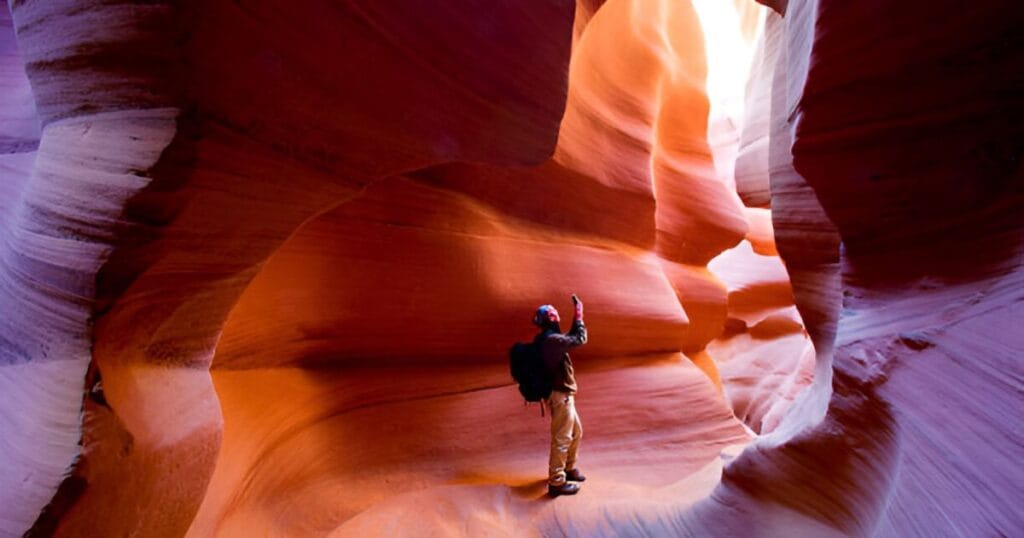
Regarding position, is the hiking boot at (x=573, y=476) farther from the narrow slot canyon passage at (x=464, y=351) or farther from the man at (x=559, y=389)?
the narrow slot canyon passage at (x=464, y=351)

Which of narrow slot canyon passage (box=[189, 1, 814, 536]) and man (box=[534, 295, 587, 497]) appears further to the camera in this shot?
man (box=[534, 295, 587, 497])

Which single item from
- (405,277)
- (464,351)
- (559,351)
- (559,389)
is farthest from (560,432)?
(405,277)

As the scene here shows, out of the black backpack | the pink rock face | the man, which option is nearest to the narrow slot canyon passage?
the pink rock face

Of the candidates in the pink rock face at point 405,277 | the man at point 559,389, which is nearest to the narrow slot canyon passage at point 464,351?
the pink rock face at point 405,277

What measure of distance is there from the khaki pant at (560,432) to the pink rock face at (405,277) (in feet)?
0.80

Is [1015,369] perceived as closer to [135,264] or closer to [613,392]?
[135,264]

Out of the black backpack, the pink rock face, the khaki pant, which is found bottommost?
the khaki pant

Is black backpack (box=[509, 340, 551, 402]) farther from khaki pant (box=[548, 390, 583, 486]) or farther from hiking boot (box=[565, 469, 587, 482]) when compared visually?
hiking boot (box=[565, 469, 587, 482])

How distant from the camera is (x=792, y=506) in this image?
2.91 meters

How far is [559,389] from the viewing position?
395 centimetres

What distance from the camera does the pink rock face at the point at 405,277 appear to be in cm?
171

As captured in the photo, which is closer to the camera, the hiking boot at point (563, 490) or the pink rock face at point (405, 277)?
the pink rock face at point (405, 277)

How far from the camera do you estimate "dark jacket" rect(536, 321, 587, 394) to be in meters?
3.85

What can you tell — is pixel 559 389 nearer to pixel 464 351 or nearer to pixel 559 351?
pixel 559 351
